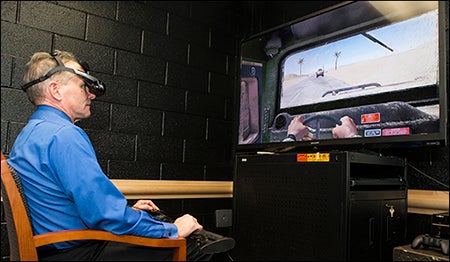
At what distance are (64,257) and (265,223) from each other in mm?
918

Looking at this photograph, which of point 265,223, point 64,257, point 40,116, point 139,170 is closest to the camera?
point 64,257

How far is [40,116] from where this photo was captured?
5.08 feet

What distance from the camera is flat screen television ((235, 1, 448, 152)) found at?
63.7 inches

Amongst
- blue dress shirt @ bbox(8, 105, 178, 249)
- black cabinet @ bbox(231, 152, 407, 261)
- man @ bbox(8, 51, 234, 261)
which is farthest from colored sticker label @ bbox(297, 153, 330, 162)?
blue dress shirt @ bbox(8, 105, 178, 249)

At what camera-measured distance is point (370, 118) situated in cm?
178

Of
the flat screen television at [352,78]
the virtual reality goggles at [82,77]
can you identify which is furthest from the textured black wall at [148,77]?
the virtual reality goggles at [82,77]

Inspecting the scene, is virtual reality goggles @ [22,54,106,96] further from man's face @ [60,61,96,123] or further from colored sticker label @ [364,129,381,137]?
colored sticker label @ [364,129,381,137]

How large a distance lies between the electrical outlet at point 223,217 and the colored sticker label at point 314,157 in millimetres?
1187

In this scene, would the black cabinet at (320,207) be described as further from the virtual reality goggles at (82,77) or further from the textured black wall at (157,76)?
the virtual reality goggles at (82,77)

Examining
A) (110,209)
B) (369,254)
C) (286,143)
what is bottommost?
(369,254)

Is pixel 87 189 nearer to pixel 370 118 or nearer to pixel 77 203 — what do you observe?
pixel 77 203

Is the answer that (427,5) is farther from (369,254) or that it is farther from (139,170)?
(139,170)

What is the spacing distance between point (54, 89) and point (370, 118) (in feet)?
4.60

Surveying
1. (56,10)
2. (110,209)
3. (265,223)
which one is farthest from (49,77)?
(265,223)
